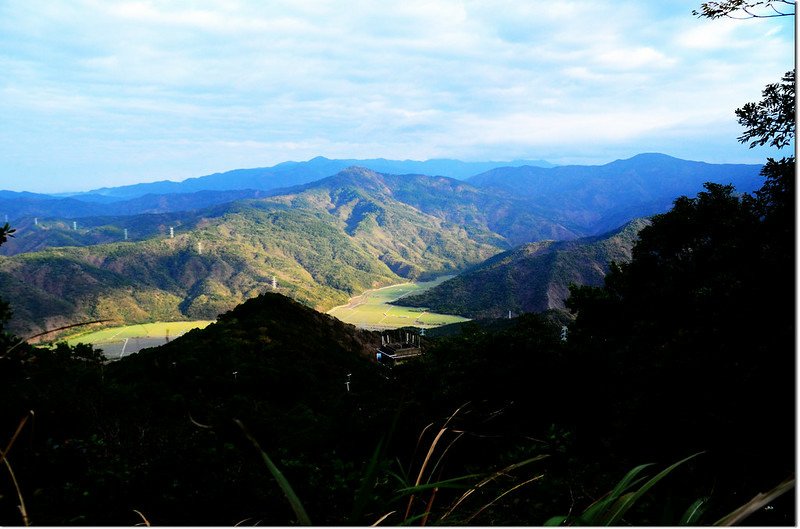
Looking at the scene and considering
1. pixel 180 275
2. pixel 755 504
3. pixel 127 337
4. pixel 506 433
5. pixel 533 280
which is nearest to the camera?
pixel 755 504

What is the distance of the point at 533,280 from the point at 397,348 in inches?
2893

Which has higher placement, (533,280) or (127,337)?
(533,280)

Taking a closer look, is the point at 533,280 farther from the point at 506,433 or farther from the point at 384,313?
the point at 506,433

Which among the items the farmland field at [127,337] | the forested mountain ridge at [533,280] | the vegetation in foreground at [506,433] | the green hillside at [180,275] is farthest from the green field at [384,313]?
the vegetation in foreground at [506,433]

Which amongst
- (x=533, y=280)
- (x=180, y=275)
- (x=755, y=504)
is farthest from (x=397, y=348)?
(x=180, y=275)

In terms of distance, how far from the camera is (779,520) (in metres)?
2.86

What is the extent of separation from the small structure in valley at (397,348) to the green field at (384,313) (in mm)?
46979

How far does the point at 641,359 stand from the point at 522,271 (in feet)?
369

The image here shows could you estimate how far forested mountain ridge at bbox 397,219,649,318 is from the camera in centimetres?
10119

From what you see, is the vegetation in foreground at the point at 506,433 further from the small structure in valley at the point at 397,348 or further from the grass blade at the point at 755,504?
the small structure in valley at the point at 397,348

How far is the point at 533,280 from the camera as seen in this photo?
10869 centimetres

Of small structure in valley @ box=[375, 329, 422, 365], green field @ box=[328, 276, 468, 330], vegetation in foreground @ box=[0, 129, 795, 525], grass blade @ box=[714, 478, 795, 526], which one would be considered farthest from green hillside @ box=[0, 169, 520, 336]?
grass blade @ box=[714, 478, 795, 526]

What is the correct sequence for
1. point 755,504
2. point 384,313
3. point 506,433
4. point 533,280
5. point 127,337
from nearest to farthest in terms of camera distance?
point 755,504
point 506,433
point 127,337
point 533,280
point 384,313

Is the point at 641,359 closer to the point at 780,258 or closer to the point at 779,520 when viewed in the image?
the point at 780,258
